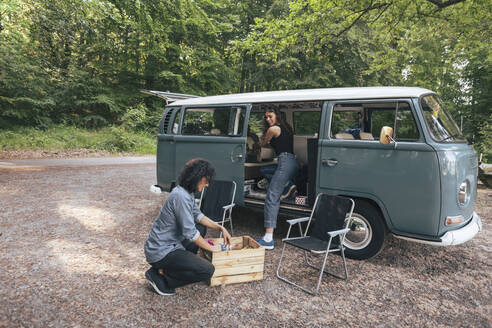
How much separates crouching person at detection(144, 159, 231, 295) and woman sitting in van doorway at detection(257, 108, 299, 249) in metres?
1.57

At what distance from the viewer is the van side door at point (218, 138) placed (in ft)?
18.4

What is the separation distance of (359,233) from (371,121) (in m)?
2.02

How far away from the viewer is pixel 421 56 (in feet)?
54.4

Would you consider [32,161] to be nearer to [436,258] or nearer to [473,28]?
[436,258]

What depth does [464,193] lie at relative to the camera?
4082mm

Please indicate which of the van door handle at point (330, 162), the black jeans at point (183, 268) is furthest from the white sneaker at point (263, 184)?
the black jeans at point (183, 268)

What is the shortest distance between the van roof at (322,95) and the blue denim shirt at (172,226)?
244 centimetres

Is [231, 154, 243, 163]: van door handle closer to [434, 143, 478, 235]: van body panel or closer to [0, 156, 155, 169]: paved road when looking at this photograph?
[434, 143, 478, 235]: van body panel

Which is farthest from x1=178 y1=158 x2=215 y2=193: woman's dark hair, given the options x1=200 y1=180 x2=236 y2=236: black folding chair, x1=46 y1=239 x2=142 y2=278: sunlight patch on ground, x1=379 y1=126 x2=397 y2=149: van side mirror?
x1=379 y1=126 x2=397 y2=149: van side mirror

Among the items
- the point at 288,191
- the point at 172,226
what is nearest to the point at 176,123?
the point at 288,191

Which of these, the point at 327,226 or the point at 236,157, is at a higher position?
the point at 236,157

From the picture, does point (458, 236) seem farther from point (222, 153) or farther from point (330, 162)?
point (222, 153)

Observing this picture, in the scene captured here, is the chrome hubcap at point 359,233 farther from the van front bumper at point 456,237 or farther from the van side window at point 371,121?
the van side window at point 371,121

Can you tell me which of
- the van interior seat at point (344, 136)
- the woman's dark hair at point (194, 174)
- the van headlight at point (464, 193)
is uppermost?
the van interior seat at point (344, 136)
